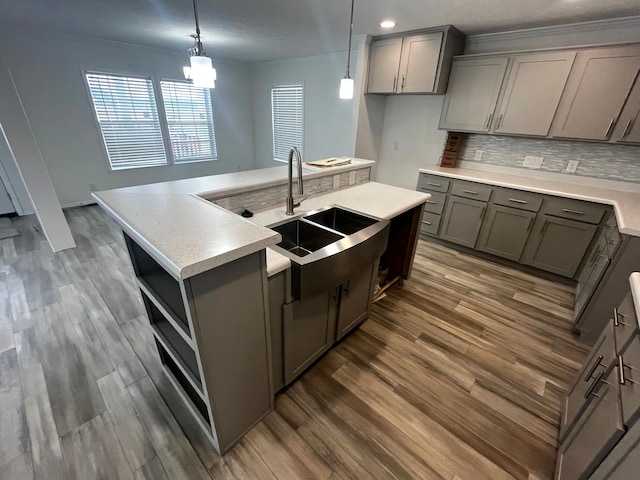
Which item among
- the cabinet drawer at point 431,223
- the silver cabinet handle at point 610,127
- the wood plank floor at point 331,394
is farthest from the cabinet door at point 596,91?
the wood plank floor at point 331,394

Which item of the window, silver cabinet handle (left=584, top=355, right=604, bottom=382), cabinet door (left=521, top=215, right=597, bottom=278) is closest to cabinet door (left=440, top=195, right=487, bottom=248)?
cabinet door (left=521, top=215, right=597, bottom=278)

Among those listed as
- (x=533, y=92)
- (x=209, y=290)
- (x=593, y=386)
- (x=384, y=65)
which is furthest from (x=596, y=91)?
(x=209, y=290)

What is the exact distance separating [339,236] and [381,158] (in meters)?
3.08

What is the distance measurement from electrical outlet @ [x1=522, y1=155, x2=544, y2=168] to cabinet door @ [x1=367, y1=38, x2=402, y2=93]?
1750 millimetres

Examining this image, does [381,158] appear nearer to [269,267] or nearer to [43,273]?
[269,267]

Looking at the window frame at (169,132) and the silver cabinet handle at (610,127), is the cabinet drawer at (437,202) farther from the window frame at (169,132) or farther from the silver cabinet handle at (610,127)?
the window frame at (169,132)

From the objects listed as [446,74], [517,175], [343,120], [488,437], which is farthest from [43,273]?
[517,175]

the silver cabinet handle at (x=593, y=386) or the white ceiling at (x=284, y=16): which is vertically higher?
the white ceiling at (x=284, y=16)

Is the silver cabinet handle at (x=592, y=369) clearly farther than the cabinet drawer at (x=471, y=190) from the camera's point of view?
No

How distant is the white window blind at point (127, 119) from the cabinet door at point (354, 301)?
4.89 metres

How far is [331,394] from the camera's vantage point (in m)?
1.64

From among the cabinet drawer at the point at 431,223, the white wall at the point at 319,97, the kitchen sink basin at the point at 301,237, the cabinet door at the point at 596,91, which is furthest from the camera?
the white wall at the point at 319,97

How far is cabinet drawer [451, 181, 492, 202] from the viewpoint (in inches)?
117

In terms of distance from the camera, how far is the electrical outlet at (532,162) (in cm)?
304
